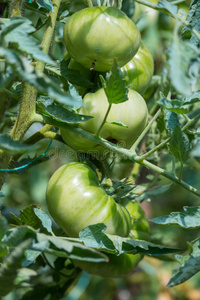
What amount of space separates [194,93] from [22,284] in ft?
1.16

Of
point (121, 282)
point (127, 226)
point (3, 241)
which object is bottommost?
point (121, 282)

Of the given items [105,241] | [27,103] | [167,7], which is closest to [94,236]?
[105,241]

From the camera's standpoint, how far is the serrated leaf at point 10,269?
1.55 ft

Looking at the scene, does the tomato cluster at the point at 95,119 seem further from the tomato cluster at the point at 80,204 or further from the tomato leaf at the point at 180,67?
the tomato leaf at the point at 180,67

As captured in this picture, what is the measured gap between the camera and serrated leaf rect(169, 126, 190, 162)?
2.04ft

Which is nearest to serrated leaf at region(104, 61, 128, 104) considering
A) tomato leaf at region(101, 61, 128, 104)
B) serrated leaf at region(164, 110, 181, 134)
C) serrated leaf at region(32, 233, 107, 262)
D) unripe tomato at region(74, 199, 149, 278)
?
tomato leaf at region(101, 61, 128, 104)

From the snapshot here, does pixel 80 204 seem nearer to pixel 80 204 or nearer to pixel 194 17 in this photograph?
pixel 80 204

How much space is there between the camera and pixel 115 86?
0.57 meters

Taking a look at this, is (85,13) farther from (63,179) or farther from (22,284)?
(22,284)

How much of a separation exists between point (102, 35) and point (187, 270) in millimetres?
358

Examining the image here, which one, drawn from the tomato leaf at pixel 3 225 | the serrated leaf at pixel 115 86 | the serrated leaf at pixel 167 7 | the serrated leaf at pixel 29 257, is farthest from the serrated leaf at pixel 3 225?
the serrated leaf at pixel 167 7

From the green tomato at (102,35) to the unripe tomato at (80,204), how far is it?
19cm

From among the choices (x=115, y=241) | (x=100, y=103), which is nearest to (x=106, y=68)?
(x=100, y=103)

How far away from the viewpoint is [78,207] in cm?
67
